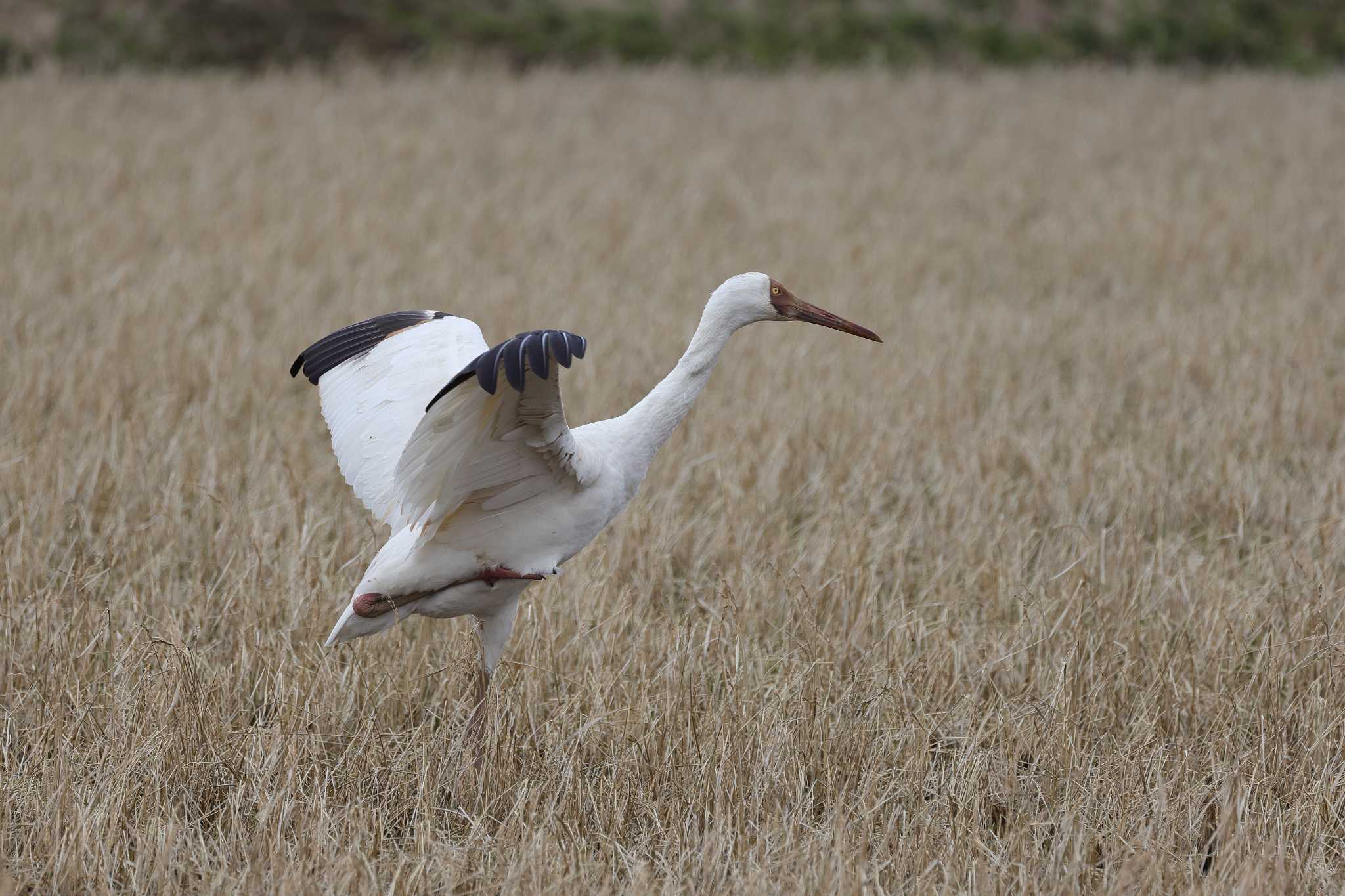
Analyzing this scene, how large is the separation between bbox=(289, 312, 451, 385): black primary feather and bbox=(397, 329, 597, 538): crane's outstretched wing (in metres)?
0.74

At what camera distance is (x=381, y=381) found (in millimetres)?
3508

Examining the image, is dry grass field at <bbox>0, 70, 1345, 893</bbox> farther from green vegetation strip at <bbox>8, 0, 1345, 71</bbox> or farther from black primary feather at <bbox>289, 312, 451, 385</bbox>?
green vegetation strip at <bbox>8, 0, 1345, 71</bbox>

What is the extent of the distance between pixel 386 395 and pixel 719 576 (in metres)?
1.15

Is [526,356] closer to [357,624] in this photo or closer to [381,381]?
[357,624]

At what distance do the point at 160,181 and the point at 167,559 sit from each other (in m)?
6.80

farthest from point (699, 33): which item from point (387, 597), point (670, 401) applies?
point (387, 597)

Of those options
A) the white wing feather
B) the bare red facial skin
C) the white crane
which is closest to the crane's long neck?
the white crane

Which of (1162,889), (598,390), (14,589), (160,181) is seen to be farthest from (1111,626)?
(160,181)

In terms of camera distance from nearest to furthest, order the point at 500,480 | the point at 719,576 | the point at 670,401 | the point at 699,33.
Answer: the point at 500,480 → the point at 670,401 → the point at 719,576 → the point at 699,33

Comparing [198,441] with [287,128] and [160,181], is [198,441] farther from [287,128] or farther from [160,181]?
[287,128]

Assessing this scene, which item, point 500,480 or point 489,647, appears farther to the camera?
point 489,647

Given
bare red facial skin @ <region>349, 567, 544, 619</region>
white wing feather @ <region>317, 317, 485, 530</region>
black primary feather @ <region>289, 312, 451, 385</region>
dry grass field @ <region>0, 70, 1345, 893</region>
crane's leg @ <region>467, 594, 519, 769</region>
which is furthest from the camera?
black primary feather @ <region>289, 312, 451, 385</region>

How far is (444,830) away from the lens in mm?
2832

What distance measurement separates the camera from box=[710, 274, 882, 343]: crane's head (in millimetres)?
3061
